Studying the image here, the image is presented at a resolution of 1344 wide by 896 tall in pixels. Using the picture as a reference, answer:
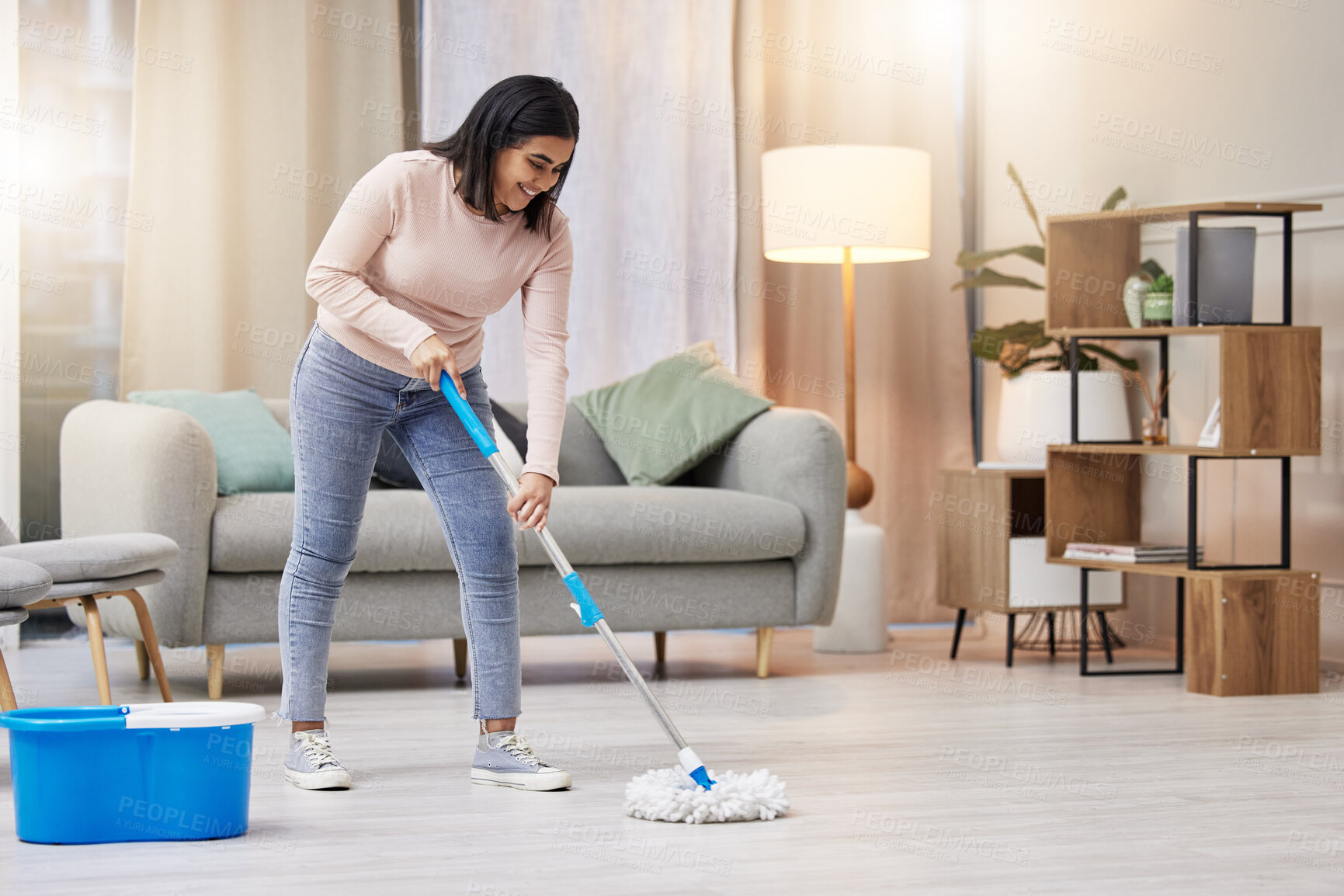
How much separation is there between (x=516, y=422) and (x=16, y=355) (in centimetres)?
139

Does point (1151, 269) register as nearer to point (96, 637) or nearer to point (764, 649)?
point (764, 649)

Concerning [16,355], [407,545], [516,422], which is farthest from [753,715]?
[16,355]

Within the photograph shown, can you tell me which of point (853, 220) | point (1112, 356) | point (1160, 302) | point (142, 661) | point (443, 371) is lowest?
point (142, 661)

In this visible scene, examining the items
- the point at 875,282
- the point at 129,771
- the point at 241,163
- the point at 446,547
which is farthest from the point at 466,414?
the point at 875,282

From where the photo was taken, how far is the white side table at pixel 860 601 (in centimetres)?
392

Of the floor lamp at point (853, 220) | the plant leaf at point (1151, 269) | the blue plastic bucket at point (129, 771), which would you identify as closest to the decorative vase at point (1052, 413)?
the plant leaf at point (1151, 269)

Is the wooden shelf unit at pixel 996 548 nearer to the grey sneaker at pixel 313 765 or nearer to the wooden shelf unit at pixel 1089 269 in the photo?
the wooden shelf unit at pixel 1089 269

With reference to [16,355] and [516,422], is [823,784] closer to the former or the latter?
[516,422]

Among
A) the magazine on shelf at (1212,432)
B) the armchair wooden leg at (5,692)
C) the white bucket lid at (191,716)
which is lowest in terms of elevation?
the armchair wooden leg at (5,692)

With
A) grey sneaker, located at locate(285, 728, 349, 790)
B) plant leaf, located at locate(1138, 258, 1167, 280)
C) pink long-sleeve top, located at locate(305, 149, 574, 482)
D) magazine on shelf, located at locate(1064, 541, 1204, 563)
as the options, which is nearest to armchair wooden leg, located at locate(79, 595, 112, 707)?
grey sneaker, located at locate(285, 728, 349, 790)

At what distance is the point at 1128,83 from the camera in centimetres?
414

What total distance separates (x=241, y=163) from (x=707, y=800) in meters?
2.78

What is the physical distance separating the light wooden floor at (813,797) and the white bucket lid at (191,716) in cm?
16

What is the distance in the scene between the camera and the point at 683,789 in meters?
1.97
